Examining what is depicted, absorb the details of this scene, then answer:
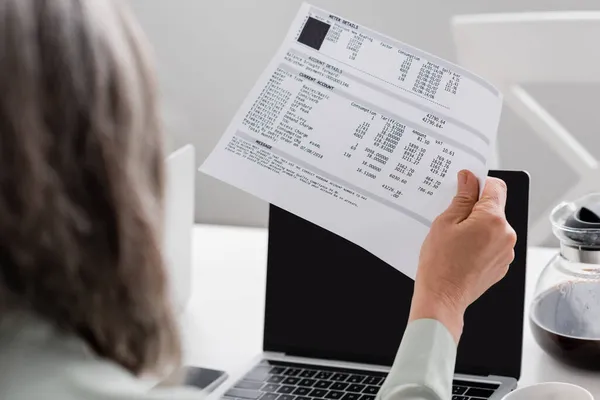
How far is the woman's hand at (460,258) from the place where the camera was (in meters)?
0.95

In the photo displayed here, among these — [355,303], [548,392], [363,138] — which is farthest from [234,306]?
[548,392]

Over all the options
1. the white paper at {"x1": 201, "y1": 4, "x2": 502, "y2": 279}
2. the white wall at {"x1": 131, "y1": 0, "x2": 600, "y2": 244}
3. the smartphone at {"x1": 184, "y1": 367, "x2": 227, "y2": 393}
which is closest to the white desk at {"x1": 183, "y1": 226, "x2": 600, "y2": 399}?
the smartphone at {"x1": 184, "y1": 367, "x2": 227, "y2": 393}

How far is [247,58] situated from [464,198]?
2.22 metres

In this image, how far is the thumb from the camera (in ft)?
3.26

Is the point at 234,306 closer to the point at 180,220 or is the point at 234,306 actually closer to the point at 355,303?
the point at 180,220

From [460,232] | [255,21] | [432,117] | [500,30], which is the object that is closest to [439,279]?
[460,232]

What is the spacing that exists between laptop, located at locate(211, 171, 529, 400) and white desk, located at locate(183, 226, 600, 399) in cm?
6

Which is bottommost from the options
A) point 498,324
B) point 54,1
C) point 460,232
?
point 498,324

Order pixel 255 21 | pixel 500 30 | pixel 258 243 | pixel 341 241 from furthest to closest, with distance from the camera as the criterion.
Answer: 1. pixel 255 21
2. pixel 500 30
3. pixel 258 243
4. pixel 341 241

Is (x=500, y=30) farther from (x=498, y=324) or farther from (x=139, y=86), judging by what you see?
(x=139, y=86)

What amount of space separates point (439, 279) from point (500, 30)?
112cm

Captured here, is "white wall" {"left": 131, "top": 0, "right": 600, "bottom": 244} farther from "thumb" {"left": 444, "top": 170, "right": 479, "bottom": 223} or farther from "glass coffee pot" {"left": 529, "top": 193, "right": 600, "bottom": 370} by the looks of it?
"thumb" {"left": 444, "top": 170, "right": 479, "bottom": 223}

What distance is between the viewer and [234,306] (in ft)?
4.54

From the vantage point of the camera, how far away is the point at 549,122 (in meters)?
2.00
